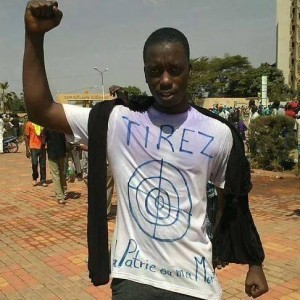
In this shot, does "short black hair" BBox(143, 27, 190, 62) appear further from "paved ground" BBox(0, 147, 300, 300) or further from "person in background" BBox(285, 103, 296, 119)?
"person in background" BBox(285, 103, 296, 119)

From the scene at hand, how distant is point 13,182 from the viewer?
11203 mm

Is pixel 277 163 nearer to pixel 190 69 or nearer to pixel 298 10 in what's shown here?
pixel 190 69

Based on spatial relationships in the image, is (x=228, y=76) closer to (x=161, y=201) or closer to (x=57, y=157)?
(x=57, y=157)

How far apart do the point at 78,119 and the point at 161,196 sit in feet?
1.48

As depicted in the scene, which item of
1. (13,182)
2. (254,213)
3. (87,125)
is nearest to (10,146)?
(13,182)

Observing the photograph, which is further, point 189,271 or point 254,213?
point 254,213

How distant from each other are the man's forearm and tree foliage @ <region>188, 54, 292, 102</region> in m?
71.9

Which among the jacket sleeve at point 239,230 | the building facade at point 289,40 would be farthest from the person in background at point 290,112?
the building facade at point 289,40

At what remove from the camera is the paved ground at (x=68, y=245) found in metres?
4.25

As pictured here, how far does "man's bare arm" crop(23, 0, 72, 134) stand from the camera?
168cm

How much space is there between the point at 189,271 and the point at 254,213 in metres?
5.64

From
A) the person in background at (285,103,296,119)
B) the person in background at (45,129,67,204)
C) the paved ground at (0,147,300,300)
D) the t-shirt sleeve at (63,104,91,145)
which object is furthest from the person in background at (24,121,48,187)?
the t-shirt sleeve at (63,104,91,145)

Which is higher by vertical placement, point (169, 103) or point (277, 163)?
point (169, 103)

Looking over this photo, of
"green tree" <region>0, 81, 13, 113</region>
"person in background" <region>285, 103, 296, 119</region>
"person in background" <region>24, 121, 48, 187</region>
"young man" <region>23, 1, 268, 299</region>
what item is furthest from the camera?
"green tree" <region>0, 81, 13, 113</region>
